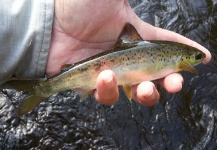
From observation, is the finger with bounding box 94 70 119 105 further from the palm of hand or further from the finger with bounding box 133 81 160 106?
the palm of hand

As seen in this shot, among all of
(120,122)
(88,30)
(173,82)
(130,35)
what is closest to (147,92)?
(173,82)

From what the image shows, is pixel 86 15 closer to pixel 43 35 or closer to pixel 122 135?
pixel 43 35

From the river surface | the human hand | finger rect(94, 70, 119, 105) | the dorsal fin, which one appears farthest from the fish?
the river surface

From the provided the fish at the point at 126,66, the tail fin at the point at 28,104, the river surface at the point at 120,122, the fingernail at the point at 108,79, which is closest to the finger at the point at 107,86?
the fingernail at the point at 108,79

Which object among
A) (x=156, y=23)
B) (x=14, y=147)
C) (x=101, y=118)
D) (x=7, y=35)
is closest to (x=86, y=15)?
(x=7, y=35)

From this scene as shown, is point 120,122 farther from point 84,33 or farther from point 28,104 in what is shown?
point 28,104

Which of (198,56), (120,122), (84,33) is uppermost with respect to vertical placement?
(198,56)

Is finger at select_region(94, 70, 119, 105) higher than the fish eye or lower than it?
lower
